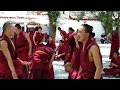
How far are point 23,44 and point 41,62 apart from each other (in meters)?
1.41

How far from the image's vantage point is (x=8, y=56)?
14.4 ft

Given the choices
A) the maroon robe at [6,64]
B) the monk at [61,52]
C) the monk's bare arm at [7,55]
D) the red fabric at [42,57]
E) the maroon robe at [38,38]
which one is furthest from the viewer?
the monk at [61,52]

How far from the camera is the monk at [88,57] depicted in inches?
154

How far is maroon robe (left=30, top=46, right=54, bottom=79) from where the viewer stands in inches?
→ 196

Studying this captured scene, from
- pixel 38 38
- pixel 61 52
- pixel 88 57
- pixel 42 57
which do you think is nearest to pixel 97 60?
pixel 88 57

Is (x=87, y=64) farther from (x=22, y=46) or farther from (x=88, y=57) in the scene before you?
(x=22, y=46)

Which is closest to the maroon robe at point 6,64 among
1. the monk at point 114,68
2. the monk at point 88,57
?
the monk at point 88,57

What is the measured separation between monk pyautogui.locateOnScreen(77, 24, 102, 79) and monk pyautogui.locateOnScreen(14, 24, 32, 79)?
225cm

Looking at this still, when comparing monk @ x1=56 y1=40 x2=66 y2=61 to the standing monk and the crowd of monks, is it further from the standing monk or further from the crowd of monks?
the standing monk

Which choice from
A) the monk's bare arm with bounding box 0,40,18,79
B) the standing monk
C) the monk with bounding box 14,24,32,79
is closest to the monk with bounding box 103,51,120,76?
the monk with bounding box 14,24,32,79

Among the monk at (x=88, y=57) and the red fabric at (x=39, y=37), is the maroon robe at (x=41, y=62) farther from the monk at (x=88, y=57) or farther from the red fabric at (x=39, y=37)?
the monk at (x=88, y=57)

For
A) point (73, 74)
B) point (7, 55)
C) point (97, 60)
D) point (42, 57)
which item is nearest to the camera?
point (97, 60)

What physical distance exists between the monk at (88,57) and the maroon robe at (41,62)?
970 millimetres
